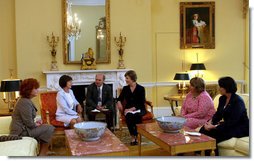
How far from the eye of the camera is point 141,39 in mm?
6059

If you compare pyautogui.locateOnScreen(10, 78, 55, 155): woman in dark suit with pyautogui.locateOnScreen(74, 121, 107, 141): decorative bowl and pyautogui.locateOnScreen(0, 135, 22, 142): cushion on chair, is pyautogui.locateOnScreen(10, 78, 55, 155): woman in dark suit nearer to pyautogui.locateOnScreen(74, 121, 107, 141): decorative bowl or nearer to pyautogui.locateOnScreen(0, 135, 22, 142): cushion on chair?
pyautogui.locateOnScreen(0, 135, 22, 142): cushion on chair

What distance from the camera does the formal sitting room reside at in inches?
150

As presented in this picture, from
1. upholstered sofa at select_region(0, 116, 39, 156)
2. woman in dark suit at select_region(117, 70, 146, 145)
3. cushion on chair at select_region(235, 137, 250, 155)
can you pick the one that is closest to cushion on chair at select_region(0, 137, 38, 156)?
upholstered sofa at select_region(0, 116, 39, 156)

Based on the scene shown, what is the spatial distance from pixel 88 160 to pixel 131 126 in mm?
2062

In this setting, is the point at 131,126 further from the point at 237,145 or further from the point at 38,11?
the point at 38,11

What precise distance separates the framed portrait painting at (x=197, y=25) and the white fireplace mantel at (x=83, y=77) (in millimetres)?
1475

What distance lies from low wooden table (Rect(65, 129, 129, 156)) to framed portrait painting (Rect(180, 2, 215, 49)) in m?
4.03

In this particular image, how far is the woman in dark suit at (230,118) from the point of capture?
3.15 meters

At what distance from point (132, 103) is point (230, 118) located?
1.60 m

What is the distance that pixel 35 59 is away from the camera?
5.68 metres

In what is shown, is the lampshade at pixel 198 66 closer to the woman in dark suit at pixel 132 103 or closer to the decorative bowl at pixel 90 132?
the woman in dark suit at pixel 132 103

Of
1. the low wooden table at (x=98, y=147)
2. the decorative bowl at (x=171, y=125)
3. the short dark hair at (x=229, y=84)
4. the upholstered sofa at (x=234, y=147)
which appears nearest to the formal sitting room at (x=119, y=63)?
the short dark hair at (x=229, y=84)

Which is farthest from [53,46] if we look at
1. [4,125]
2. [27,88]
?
[27,88]

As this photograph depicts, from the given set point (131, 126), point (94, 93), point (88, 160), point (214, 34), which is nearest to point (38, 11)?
point (94, 93)
